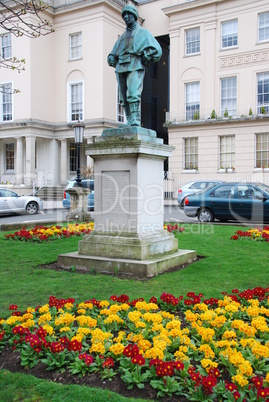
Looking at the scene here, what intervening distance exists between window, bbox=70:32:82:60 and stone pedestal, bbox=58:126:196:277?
28891mm

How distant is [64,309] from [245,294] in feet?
6.99

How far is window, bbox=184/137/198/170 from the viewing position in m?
30.0

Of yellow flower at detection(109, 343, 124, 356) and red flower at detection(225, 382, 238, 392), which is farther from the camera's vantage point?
yellow flower at detection(109, 343, 124, 356)

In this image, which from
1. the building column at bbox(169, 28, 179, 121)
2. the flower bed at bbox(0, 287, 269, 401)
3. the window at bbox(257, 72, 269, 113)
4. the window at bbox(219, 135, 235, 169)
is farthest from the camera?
the building column at bbox(169, 28, 179, 121)

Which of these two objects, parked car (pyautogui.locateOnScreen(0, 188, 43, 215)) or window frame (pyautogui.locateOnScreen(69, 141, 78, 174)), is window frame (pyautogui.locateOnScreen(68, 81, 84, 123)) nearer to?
window frame (pyautogui.locateOnScreen(69, 141, 78, 174))

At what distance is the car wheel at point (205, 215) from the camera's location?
14977 mm

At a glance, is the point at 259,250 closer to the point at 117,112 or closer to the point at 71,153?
the point at 117,112

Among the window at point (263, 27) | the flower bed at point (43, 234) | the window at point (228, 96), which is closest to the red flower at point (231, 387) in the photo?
the flower bed at point (43, 234)

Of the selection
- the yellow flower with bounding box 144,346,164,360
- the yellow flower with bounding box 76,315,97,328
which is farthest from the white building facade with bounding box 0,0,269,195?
the yellow flower with bounding box 144,346,164,360

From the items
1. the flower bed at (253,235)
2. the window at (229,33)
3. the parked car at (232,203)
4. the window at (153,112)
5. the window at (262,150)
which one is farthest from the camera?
the window at (153,112)

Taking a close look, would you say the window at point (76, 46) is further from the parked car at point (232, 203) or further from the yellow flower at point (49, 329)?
the yellow flower at point (49, 329)

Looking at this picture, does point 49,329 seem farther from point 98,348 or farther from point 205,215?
point 205,215

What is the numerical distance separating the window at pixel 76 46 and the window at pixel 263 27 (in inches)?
550

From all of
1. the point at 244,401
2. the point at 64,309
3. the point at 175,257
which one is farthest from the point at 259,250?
the point at 244,401
